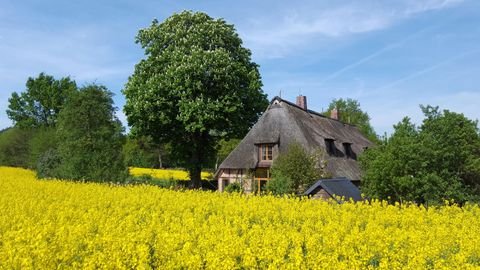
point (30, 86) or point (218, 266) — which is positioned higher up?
point (30, 86)

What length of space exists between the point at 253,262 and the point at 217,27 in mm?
27285

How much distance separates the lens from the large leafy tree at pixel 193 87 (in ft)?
93.9

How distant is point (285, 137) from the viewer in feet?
98.3

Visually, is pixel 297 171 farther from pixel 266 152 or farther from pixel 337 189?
pixel 266 152

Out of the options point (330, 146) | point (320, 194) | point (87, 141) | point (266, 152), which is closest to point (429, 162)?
point (320, 194)

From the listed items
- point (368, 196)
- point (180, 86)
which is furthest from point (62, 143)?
point (368, 196)

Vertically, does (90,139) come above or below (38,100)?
below

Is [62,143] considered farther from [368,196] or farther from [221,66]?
[368,196]

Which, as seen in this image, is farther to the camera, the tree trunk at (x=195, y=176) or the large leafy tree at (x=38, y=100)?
the large leafy tree at (x=38, y=100)

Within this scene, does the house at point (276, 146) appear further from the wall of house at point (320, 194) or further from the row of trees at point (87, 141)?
the wall of house at point (320, 194)

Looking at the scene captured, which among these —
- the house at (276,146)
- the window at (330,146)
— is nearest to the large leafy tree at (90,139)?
the house at (276,146)

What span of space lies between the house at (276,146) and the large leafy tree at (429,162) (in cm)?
1070

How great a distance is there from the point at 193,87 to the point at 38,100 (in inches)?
1812

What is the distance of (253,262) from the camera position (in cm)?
558
